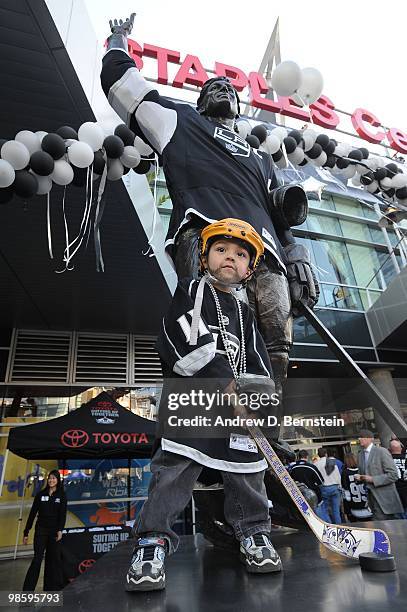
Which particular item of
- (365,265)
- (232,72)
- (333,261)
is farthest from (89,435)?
(232,72)

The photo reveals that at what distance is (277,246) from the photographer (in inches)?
85.4

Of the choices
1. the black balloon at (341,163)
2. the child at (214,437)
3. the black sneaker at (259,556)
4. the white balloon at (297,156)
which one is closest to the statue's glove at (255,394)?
the child at (214,437)

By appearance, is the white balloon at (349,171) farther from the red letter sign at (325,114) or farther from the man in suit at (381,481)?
the red letter sign at (325,114)

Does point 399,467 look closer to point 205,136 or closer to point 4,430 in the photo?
point 205,136

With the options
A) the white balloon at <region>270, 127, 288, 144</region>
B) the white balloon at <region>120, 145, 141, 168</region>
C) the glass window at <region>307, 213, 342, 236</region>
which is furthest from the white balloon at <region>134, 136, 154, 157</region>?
the glass window at <region>307, 213, 342, 236</region>

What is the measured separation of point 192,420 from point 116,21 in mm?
2450

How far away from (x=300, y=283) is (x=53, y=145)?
2.01m

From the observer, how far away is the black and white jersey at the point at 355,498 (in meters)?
4.52

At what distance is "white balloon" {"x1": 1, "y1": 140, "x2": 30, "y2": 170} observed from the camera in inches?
106

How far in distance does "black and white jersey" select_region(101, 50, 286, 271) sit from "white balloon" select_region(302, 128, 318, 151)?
5.51 feet

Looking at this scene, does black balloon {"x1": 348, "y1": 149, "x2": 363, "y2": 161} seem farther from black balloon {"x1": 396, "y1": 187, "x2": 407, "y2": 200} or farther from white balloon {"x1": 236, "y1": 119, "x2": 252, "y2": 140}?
white balloon {"x1": 236, "y1": 119, "x2": 252, "y2": 140}

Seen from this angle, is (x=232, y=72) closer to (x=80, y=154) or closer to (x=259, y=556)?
(x=80, y=154)

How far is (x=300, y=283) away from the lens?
2293 mm

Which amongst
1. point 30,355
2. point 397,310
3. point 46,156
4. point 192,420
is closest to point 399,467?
point 192,420
